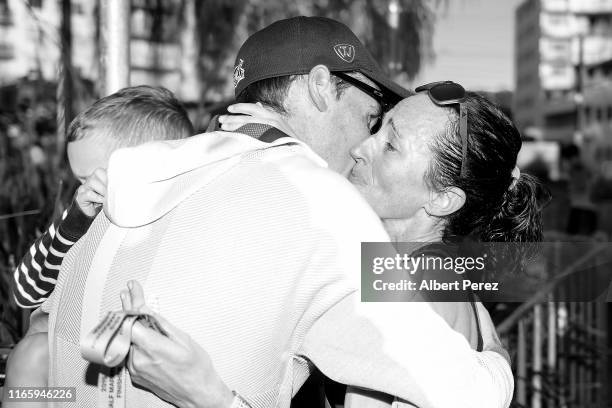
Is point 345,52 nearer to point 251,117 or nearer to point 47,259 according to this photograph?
point 251,117

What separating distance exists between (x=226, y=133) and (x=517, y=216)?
36.4 inches

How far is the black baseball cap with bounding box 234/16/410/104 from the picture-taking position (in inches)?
70.4

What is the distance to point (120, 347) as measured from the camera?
1230mm

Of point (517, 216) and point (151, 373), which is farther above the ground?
point (517, 216)

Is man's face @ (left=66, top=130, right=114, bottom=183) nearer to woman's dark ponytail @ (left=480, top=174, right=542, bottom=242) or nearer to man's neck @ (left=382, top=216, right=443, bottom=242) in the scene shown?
man's neck @ (left=382, top=216, right=443, bottom=242)

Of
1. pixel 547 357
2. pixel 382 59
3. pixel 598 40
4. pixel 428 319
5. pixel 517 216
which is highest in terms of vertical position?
pixel 598 40

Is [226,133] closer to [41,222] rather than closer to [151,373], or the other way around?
[151,373]

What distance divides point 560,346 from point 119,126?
11.5ft

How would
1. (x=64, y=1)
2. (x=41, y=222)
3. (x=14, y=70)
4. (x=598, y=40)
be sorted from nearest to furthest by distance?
(x=41, y=222) → (x=64, y=1) → (x=14, y=70) → (x=598, y=40)

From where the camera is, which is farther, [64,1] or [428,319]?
[64,1]

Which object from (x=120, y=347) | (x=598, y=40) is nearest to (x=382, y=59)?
(x=120, y=347)

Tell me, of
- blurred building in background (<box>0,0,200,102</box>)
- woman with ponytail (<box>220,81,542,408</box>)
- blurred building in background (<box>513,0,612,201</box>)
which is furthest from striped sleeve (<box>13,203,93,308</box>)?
blurred building in background (<box>513,0,612,201</box>)

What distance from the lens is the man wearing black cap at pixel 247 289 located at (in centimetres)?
130

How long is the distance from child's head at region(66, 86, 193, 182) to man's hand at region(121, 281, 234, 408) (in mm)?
890
